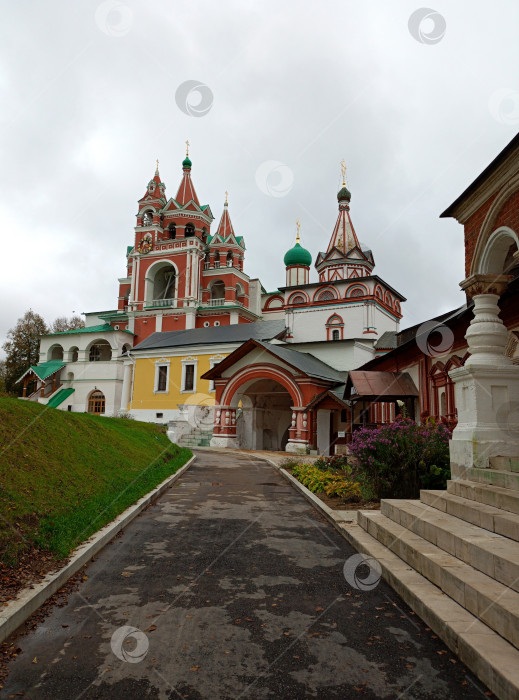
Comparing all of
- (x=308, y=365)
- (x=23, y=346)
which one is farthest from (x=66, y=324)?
(x=308, y=365)

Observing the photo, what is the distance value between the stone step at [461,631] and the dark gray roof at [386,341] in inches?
1093

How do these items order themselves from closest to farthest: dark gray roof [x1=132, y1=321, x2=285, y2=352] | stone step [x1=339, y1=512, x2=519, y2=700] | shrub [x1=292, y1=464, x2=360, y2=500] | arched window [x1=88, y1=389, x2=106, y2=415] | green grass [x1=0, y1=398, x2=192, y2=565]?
stone step [x1=339, y1=512, x2=519, y2=700], green grass [x1=0, y1=398, x2=192, y2=565], shrub [x1=292, y1=464, x2=360, y2=500], dark gray roof [x1=132, y1=321, x2=285, y2=352], arched window [x1=88, y1=389, x2=106, y2=415]

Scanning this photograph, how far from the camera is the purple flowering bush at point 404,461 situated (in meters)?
7.81

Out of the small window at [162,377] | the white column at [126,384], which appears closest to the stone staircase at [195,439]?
the small window at [162,377]

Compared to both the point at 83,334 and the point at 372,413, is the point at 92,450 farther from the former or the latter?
the point at 83,334

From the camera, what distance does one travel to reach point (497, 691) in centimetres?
277

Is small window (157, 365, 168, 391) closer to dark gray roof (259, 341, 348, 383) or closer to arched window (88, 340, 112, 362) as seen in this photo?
dark gray roof (259, 341, 348, 383)

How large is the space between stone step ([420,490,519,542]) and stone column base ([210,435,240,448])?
20345 mm

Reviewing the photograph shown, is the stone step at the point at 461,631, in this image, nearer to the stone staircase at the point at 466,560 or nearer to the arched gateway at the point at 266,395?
the stone staircase at the point at 466,560

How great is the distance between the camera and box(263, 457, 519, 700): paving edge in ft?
9.16

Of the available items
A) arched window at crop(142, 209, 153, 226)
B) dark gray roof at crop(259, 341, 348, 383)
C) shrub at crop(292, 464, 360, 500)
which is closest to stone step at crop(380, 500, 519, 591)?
shrub at crop(292, 464, 360, 500)

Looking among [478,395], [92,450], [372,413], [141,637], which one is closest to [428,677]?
[141,637]

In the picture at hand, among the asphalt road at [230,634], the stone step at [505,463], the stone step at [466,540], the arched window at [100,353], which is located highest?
the arched window at [100,353]

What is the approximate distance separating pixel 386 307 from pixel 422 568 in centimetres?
3200
